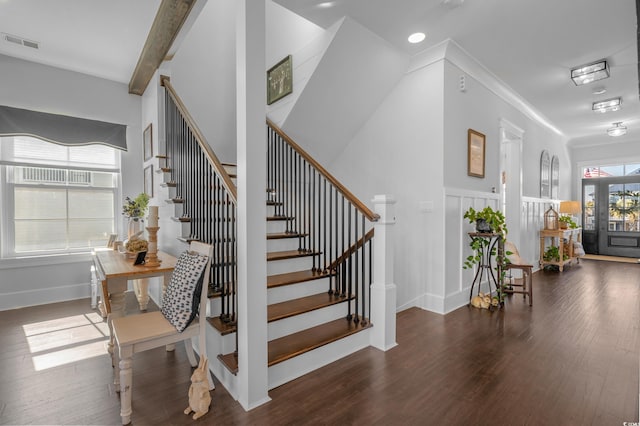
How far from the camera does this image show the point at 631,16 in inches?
114

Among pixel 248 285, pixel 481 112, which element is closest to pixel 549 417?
pixel 248 285

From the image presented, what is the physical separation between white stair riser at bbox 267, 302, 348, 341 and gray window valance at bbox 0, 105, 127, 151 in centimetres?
381

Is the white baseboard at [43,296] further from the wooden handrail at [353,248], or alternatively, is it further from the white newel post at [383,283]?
the white newel post at [383,283]

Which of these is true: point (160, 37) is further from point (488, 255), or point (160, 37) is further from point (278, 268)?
point (488, 255)

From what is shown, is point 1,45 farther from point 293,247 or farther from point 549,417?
point 549,417

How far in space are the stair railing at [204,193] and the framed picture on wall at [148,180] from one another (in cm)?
71

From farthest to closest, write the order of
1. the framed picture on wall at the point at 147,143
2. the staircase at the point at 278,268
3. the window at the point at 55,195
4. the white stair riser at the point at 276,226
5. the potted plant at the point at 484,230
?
the framed picture on wall at the point at 147,143, the window at the point at 55,195, the potted plant at the point at 484,230, the white stair riser at the point at 276,226, the staircase at the point at 278,268

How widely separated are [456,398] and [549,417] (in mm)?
488

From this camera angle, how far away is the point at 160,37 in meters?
3.32

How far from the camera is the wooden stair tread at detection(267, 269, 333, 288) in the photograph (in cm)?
263

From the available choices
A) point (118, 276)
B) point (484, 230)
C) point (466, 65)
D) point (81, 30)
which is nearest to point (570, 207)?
point (484, 230)

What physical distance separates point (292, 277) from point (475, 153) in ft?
9.57

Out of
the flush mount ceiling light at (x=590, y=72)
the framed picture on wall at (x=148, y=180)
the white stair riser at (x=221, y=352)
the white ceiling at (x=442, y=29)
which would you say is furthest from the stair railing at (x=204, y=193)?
the flush mount ceiling light at (x=590, y=72)

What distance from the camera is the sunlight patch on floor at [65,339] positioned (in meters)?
2.44
